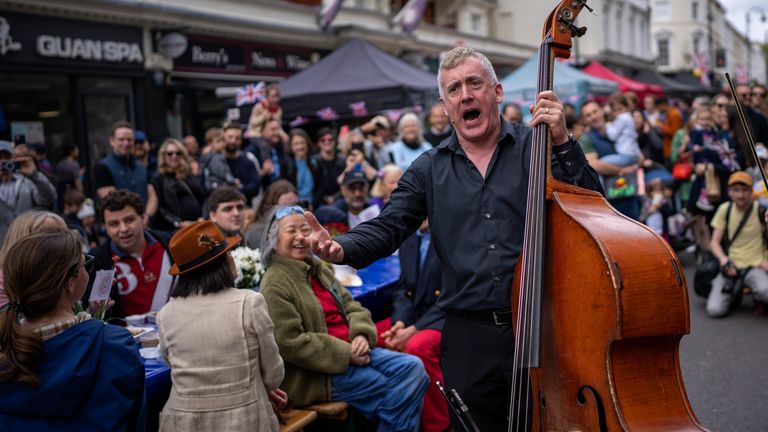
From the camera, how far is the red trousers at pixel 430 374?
509 cm

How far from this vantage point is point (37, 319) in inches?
116

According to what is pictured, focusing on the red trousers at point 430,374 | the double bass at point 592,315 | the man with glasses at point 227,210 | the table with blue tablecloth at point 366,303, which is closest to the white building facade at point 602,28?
the table with blue tablecloth at point 366,303

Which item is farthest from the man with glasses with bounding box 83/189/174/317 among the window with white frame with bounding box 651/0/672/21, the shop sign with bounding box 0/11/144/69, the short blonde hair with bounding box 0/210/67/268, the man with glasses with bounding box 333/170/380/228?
the window with white frame with bounding box 651/0/672/21

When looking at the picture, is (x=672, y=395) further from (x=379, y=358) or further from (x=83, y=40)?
(x=83, y=40)

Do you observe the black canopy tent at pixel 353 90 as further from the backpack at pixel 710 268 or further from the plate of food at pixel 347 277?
the plate of food at pixel 347 277

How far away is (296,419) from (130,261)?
1.48 meters

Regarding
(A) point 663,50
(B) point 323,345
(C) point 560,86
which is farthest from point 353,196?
(A) point 663,50

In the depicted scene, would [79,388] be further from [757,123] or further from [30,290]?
[757,123]

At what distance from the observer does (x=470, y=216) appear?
2.90 metres

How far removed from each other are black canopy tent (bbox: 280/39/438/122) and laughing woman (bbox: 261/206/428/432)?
23.2 ft

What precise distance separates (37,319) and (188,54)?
42.9 ft

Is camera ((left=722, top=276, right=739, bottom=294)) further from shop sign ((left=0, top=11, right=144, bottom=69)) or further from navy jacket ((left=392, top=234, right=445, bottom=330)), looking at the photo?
shop sign ((left=0, top=11, right=144, bottom=69))

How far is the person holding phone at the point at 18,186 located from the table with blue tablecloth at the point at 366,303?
297 cm


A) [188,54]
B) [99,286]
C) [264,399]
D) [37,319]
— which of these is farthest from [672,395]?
[188,54]
